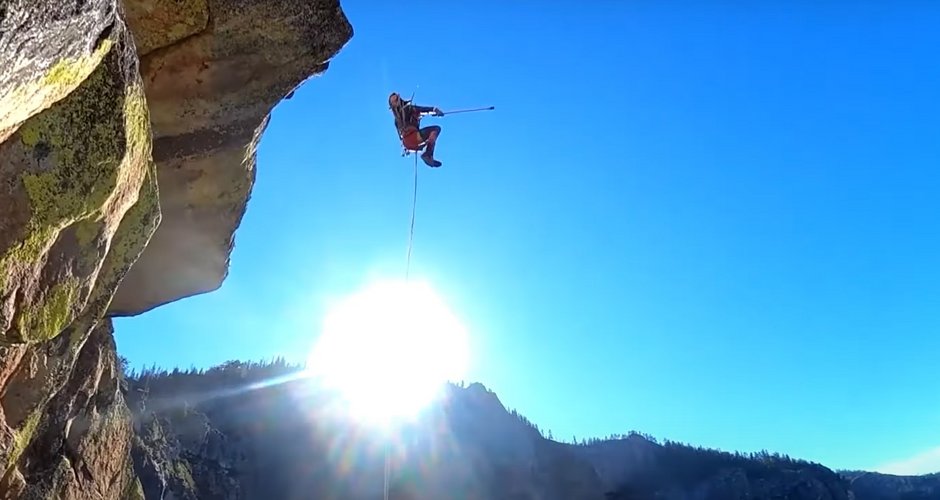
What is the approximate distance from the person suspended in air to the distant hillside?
188 ft

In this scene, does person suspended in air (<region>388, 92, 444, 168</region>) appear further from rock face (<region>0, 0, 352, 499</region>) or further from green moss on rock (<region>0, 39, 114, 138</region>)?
green moss on rock (<region>0, 39, 114, 138</region>)

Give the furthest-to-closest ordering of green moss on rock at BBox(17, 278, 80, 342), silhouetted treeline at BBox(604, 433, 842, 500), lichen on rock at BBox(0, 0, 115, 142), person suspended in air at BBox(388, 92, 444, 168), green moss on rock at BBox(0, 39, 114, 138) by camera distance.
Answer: silhouetted treeline at BBox(604, 433, 842, 500), person suspended in air at BBox(388, 92, 444, 168), green moss on rock at BBox(17, 278, 80, 342), green moss on rock at BBox(0, 39, 114, 138), lichen on rock at BBox(0, 0, 115, 142)

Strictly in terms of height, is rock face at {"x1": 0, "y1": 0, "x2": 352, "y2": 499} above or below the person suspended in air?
below

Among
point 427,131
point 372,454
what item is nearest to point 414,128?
point 427,131

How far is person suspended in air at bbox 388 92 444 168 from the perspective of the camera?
15828mm

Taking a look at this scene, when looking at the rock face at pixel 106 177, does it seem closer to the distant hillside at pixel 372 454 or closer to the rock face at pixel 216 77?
the rock face at pixel 216 77

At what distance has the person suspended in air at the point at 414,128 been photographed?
51.9 ft

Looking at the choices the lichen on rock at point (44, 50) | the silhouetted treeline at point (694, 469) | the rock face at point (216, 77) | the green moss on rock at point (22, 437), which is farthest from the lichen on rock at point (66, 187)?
the silhouetted treeline at point (694, 469)

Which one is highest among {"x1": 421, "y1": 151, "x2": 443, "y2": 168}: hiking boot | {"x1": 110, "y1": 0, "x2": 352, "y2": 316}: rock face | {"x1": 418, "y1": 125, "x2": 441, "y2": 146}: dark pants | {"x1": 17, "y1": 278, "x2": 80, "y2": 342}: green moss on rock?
{"x1": 418, "y1": 125, "x2": 441, "y2": 146}: dark pants

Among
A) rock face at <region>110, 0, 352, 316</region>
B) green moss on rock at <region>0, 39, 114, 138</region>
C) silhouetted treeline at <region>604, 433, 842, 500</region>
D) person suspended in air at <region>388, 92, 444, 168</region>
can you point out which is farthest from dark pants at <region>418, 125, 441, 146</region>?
silhouetted treeline at <region>604, 433, 842, 500</region>

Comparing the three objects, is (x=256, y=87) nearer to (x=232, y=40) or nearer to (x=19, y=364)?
(x=232, y=40)

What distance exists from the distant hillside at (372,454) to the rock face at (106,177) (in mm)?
57840

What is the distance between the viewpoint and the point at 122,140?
6.93 meters

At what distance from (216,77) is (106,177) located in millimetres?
3221
